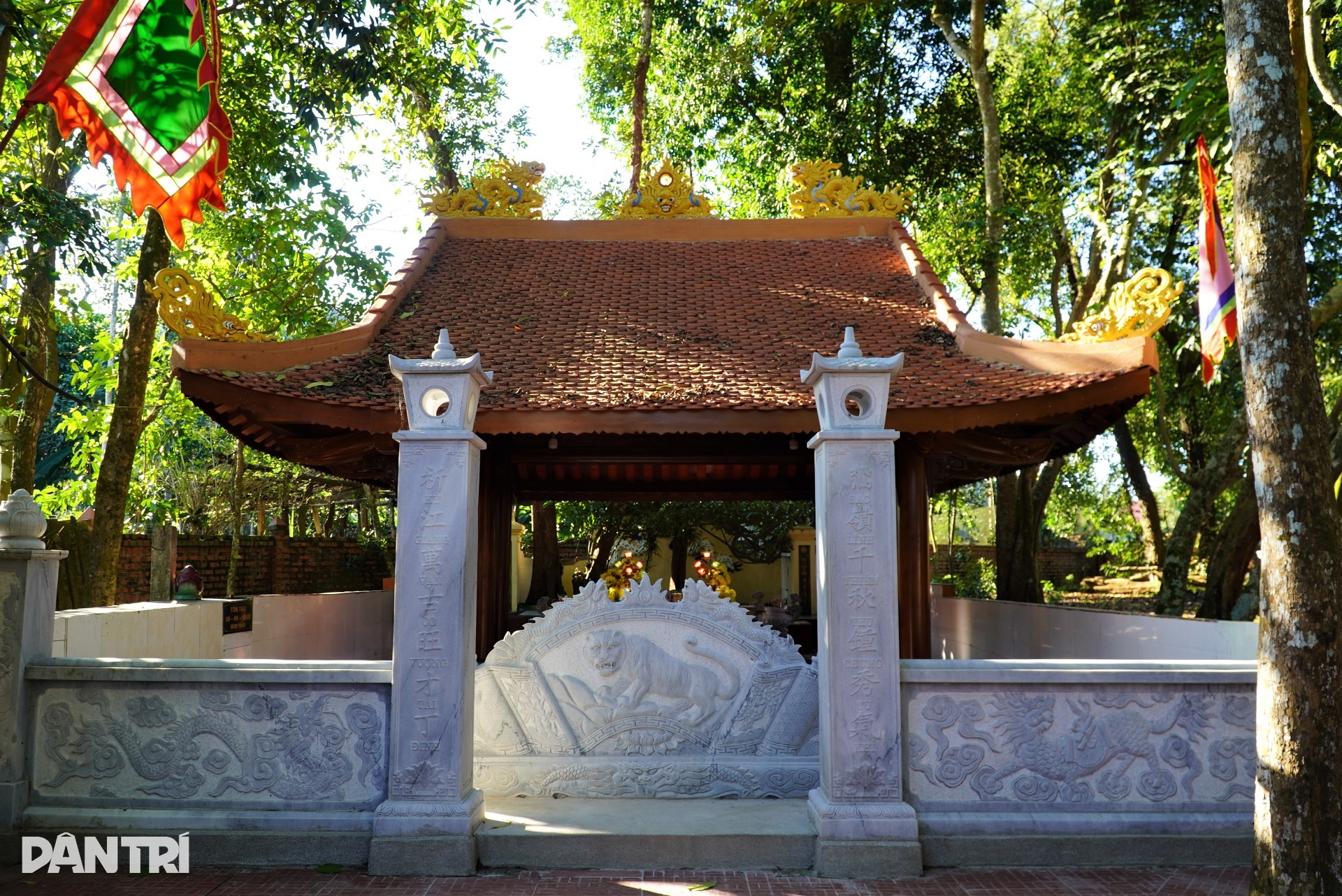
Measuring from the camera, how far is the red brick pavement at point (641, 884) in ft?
14.4

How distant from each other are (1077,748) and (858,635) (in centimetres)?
122

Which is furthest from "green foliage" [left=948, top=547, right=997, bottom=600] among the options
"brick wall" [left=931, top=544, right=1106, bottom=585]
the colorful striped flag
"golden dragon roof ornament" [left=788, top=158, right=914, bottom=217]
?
the colorful striped flag

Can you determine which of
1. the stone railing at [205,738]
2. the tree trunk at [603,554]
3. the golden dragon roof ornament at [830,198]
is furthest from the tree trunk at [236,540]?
the stone railing at [205,738]

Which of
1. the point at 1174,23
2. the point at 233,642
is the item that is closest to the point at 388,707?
the point at 233,642

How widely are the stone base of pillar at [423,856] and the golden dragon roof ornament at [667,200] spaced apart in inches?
247

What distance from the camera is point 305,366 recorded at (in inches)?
261

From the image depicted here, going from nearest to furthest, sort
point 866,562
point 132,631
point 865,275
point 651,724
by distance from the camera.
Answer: point 866,562 < point 651,724 < point 132,631 < point 865,275

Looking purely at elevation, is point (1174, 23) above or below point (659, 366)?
above

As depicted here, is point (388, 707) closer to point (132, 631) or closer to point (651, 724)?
point (651, 724)

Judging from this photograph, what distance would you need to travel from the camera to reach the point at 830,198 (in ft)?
30.6

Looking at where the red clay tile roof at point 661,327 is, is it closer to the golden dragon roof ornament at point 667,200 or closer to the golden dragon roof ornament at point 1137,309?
the golden dragon roof ornament at point 667,200

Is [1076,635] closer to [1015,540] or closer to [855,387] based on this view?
[855,387]

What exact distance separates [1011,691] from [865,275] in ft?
14.8

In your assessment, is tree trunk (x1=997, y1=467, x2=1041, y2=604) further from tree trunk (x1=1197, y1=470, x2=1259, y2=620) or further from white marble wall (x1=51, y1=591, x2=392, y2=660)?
white marble wall (x1=51, y1=591, x2=392, y2=660)
